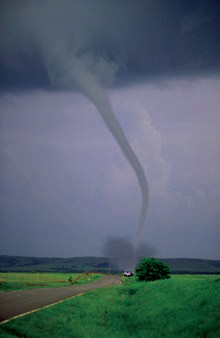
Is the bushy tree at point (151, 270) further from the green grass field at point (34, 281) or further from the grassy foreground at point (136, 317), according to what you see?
the grassy foreground at point (136, 317)

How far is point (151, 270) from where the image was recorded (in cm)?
4538

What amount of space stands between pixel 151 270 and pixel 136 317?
23813 mm

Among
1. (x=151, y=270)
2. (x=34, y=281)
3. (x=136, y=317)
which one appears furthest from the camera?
(x=34, y=281)

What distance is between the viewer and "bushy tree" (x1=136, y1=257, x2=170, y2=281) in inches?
1774

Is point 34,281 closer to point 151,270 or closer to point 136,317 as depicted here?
point 151,270

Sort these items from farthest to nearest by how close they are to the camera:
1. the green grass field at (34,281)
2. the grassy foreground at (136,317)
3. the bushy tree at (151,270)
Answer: the green grass field at (34,281) < the bushy tree at (151,270) < the grassy foreground at (136,317)

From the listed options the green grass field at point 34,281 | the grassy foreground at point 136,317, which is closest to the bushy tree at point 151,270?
the green grass field at point 34,281

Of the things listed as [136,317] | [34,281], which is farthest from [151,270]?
[34,281]

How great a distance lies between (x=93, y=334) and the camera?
58.9ft

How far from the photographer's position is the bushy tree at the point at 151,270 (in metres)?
45.1

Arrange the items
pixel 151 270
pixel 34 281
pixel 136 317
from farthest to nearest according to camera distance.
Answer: pixel 34 281
pixel 151 270
pixel 136 317

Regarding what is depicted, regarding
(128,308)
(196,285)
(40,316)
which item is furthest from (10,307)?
(196,285)

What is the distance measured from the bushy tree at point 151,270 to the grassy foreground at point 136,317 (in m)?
16.4

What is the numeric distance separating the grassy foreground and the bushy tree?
16386mm
